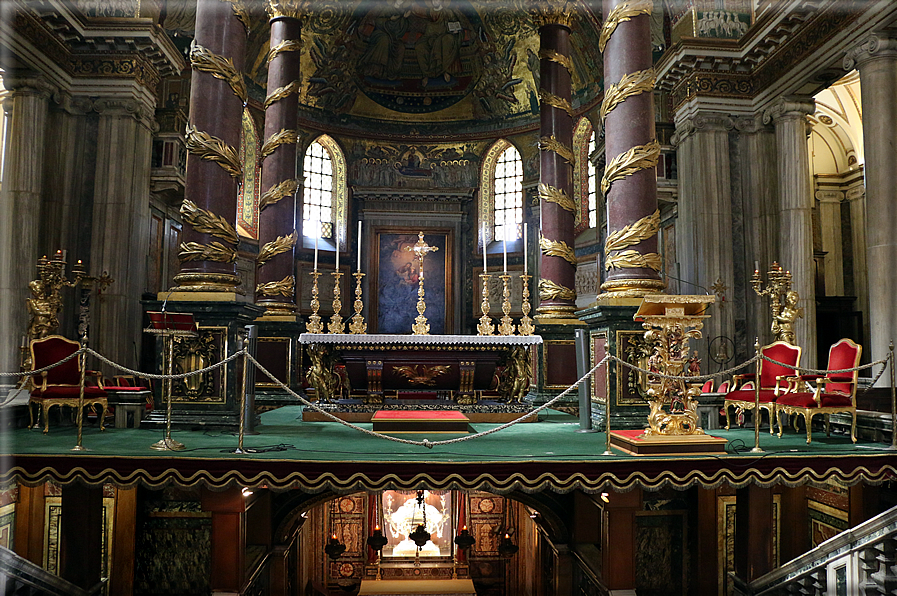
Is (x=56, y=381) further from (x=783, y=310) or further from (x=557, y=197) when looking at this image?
(x=783, y=310)

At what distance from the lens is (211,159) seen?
7.45 meters

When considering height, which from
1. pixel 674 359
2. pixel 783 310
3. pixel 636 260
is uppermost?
pixel 636 260

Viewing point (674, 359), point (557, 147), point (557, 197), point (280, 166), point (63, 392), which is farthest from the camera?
point (280, 166)

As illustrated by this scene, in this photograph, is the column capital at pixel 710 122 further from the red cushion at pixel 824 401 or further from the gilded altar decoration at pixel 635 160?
the red cushion at pixel 824 401

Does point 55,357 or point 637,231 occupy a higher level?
point 637,231

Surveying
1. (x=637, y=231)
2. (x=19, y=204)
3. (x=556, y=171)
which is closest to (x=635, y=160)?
(x=637, y=231)

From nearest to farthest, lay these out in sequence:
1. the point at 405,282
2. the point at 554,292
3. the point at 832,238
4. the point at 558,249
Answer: the point at 554,292 < the point at 558,249 < the point at 832,238 < the point at 405,282

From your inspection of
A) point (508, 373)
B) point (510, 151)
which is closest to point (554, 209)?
point (508, 373)

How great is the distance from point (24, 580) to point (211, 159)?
436 cm

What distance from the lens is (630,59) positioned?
24.5ft

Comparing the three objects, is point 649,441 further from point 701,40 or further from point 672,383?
point 701,40

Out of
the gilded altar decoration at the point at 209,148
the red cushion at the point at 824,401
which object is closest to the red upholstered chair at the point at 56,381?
the gilded altar decoration at the point at 209,148

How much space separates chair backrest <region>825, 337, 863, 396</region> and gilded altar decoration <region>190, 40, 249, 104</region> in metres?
6.97

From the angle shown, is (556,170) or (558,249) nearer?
(558,249)
